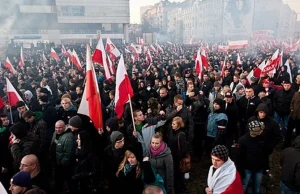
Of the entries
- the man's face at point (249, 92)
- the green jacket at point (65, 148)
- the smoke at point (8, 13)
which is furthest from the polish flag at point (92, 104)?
the smoke at point (8, 13)

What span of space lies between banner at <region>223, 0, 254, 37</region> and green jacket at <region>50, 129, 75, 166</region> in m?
61.4

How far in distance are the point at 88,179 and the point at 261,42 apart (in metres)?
31.6

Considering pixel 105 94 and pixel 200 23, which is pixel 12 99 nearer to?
pixel 105 94

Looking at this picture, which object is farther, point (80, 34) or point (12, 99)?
point (80, 34)

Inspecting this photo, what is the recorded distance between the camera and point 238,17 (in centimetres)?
6106

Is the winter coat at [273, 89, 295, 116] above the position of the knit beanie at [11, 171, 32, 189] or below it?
below

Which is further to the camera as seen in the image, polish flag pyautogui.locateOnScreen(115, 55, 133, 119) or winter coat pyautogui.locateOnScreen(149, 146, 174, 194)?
polish flag pyautogui.locateOnScreen(115, 55, 133, 119)

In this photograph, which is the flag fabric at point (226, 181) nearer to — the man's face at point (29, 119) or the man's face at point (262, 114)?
the man's face at point (262, 114)

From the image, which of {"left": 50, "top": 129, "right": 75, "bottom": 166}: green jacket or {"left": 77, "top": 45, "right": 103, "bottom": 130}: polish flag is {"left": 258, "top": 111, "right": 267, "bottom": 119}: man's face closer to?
{"left": 77, "top": 45, "right": 103, "bottom": 130}: polish flag

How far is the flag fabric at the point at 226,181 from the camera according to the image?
3.43 m

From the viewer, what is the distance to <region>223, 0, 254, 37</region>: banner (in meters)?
60.3

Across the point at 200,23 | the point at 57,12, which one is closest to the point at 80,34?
the point at 57,12

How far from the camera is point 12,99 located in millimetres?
6945

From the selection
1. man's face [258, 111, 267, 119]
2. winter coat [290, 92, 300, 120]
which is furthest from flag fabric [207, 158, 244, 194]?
winter coat [290, 92, 300, 120]
